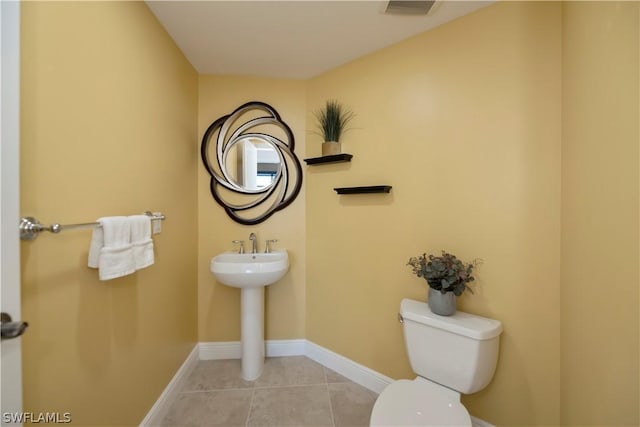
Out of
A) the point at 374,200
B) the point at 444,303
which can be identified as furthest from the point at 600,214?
the point at 374,200

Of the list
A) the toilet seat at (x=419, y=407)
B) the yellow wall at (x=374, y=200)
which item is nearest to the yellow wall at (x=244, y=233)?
the yellow wall at (x=374, y=200)

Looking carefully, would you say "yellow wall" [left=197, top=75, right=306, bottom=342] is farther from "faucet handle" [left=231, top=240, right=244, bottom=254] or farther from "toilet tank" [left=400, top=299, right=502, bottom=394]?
"toilet tank" [left=400, top=299, right=502, bottom=394]

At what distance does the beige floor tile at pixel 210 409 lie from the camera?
143 cm

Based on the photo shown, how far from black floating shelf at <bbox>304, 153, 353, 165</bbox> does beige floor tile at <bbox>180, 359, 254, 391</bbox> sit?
5.35 ft

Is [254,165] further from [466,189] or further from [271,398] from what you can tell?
[271,398]

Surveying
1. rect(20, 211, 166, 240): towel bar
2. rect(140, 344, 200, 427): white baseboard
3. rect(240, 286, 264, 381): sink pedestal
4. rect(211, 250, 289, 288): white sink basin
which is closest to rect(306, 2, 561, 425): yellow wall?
rect(211, 250, 289, 288): white sink basin

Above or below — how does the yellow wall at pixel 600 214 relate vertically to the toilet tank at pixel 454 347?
above

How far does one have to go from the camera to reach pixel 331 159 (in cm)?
176

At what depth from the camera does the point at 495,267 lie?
1275 mm

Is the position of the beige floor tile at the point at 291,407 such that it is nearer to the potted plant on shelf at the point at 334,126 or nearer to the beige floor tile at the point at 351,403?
the beige floor tile at the point at 351,403

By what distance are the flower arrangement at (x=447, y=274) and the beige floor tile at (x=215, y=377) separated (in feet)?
4.67

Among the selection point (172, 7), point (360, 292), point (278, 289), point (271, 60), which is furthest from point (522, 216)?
point (172, 7)

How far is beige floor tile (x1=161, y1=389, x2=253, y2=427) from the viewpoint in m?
1.43

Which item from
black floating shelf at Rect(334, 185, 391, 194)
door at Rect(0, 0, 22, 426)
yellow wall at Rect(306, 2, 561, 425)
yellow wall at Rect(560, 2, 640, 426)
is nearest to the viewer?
door at Rect(0, 0, 22, 426)
